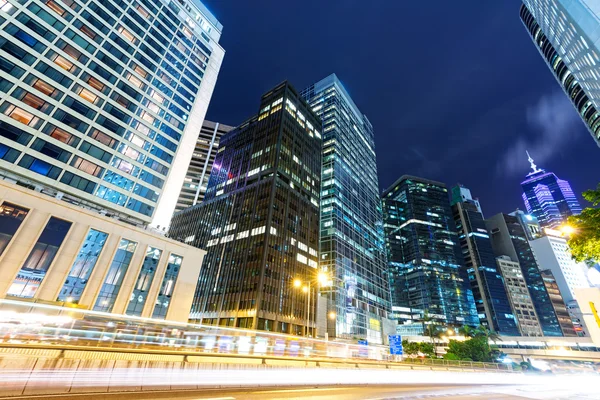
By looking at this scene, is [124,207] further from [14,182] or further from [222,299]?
[222,299]

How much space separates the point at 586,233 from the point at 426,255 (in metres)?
147

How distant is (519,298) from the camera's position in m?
150

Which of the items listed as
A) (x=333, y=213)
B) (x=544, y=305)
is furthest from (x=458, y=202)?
(x=333, y=213)

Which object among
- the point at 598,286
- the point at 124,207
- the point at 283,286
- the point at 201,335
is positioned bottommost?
the point at 201,335

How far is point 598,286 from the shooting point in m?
12.9

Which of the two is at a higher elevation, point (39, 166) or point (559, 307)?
point (559, 307)

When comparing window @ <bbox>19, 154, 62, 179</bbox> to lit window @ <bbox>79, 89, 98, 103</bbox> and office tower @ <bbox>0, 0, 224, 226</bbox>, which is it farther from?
lit window @ <bbox>79, 89, 98, 103</bbox>

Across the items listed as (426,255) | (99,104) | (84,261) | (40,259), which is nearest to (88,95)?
(99,104)

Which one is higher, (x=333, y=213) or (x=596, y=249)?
(x=333, y=213)

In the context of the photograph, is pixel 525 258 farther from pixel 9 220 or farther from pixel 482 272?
pixel 9 220

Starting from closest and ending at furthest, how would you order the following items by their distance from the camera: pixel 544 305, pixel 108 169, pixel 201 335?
pixel 201 335
pixel 108 169
pixel 544 305

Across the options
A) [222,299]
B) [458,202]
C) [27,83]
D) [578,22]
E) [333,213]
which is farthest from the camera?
[458,202]

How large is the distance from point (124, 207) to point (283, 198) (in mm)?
43784

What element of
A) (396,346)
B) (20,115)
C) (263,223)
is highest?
(263,223)
